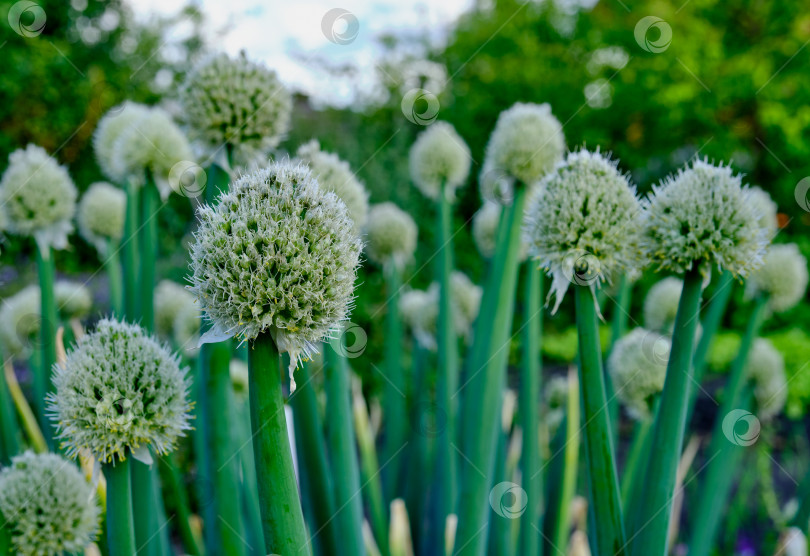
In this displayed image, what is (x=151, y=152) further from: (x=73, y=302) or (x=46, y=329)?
(x=73, y=302)

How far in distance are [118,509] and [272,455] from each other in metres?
0.35

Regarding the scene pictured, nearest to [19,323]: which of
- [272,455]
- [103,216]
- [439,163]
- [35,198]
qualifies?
[103,216]

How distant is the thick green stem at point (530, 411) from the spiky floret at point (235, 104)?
0.80 m

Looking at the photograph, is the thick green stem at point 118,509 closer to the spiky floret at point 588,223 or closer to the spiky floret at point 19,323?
the spiky floret at point 588,223

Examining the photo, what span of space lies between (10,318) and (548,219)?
6.67 ft

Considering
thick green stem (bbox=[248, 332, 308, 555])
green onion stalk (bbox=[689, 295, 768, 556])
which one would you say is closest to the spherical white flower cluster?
green onion stalk (bbox=[689, 295, 768, 556])

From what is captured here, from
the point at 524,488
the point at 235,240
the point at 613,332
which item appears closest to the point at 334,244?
the point at 235,240

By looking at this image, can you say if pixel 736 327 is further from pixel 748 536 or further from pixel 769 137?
pixel 748 536

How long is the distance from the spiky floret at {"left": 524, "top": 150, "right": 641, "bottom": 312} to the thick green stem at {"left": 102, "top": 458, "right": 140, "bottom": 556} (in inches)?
32.1

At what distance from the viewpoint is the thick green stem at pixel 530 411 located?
1.64 m

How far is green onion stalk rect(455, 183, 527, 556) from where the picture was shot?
1.37 metres

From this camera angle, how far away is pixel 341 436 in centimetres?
140

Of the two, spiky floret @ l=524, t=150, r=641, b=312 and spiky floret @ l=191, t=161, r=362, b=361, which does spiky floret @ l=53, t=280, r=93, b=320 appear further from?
spiky floret @ l=524, t=150, r=641, b=312

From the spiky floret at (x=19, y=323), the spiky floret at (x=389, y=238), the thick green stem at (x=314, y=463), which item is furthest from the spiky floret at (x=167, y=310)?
the thick green stem at (x=314, y=463)
